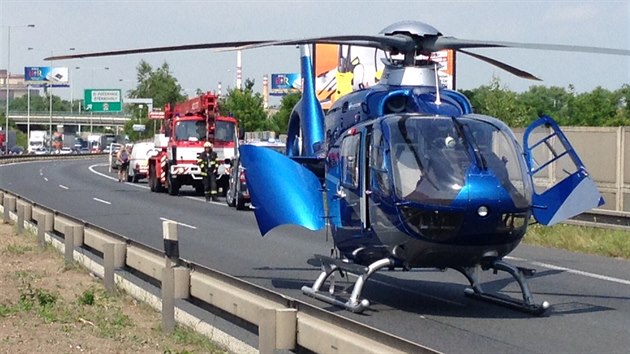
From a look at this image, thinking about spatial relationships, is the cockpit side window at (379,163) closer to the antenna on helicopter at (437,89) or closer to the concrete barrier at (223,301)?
the antenna on helicopter at (437,89)

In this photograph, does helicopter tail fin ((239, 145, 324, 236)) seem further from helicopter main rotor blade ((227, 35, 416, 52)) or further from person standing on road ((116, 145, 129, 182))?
person standing on road ((116, 145, 129, 182))

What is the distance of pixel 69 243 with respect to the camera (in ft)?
49.9

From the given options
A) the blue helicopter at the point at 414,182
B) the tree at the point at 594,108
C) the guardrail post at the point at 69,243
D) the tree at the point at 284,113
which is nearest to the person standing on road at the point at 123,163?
the tree at the point at 284,113

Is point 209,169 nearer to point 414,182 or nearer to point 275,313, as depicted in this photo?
point 414,182

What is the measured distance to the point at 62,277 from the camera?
49.2 ft

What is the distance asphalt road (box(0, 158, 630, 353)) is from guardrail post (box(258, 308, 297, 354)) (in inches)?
125

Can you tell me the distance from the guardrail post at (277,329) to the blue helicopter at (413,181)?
3795 millimetres

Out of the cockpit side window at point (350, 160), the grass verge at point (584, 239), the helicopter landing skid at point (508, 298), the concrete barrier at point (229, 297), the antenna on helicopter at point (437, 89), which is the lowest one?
the grass verge at point (584, 239)

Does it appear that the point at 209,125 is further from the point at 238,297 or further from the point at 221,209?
the point at 238,297

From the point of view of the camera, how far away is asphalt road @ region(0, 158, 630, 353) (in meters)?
10.7

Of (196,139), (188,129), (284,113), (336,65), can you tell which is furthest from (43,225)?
(284,113)

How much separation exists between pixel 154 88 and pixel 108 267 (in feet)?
417

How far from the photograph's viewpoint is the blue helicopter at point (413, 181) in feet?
35.6

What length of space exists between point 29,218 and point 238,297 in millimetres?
12077
